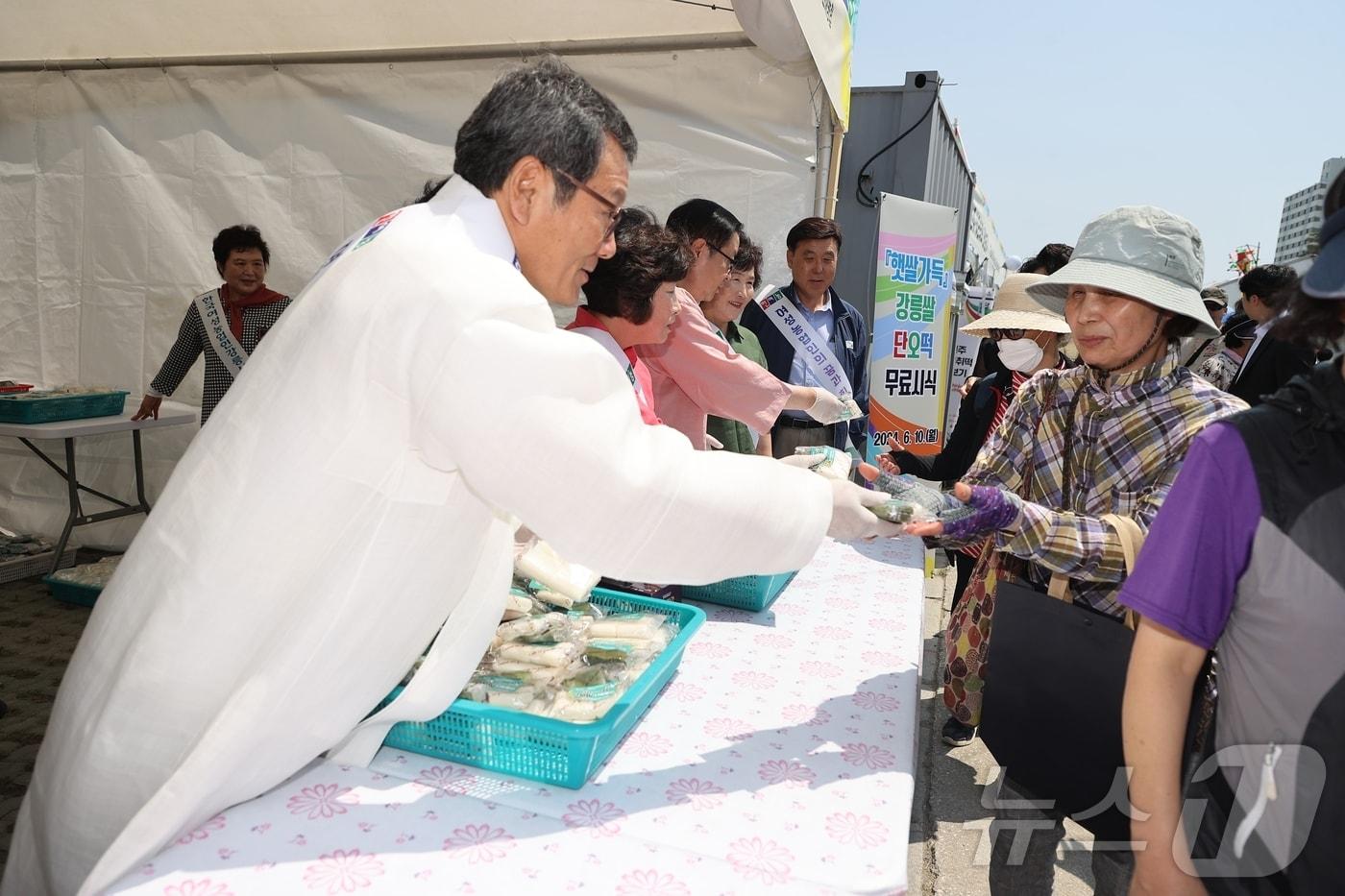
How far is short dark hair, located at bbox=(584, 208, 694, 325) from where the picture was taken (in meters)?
2.14

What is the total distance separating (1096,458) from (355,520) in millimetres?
1450

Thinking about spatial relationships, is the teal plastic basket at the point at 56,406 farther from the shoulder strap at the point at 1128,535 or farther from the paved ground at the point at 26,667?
the shoulder strap at the point at 1128,535

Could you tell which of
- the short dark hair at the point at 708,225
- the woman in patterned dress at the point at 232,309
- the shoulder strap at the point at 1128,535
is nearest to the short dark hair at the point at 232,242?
the woman in patterned dress at the point at 232,309

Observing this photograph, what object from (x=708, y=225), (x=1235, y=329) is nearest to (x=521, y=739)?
(x=708, y=225)

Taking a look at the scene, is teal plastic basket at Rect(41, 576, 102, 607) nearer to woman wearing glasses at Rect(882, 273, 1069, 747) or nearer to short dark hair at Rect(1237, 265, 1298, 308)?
woman wearing glasses at Rect(882, 273, 1069, 747)

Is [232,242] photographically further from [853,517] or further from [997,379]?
[853,517]

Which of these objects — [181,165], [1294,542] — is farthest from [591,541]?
[181,165]

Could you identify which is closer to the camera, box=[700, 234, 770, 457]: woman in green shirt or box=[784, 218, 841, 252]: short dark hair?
box=[700, 234, 770, 457]: woman in green shirt

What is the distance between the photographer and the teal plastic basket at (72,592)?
449cm

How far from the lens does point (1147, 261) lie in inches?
64.5

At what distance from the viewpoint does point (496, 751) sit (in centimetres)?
124

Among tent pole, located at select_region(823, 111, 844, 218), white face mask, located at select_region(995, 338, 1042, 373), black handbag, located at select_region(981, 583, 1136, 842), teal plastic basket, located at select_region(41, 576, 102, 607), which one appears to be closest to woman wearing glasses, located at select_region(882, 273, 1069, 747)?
white face mask, located at select_region(995, 338, 1042, 373)

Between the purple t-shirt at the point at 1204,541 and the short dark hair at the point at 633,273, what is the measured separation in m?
1.38

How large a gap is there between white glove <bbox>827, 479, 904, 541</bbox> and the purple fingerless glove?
0.15 meters
